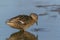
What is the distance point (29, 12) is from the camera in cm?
243

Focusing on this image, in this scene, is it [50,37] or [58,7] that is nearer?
[50,37]

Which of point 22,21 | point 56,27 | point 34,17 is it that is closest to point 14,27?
point 22,21

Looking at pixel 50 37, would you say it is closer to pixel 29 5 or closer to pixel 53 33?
pixel 53 33

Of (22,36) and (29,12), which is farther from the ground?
(29,12)

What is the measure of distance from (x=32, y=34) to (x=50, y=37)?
0.17 metres

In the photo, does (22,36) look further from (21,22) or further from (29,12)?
(29,12)

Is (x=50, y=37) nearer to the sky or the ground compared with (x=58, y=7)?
nearer to the ground

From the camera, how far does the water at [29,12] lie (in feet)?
7.20

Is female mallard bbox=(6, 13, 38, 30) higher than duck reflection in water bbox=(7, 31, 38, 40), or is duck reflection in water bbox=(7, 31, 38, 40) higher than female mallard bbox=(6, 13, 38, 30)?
female mallard bbox=(6, 13, 38, 30)

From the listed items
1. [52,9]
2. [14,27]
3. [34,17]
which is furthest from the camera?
[52,9]

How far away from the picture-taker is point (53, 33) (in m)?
2.20

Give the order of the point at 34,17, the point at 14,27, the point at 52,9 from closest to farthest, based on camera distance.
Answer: the point at 14,27, the point at 34,17, the point at 52,9

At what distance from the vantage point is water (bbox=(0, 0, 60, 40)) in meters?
2.20

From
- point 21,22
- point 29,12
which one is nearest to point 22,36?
point 21,22
